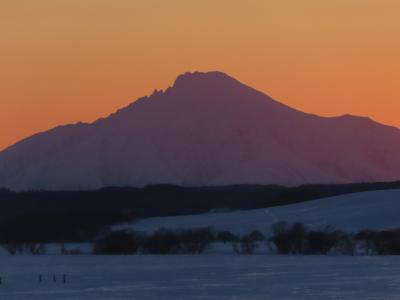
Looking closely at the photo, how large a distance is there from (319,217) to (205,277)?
149ft

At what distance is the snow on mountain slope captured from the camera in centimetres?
10944

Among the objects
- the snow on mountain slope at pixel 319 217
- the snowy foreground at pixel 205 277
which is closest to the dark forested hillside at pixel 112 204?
the snow on mountain slope at pixel 319 217

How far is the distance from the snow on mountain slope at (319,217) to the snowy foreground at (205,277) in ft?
59.7

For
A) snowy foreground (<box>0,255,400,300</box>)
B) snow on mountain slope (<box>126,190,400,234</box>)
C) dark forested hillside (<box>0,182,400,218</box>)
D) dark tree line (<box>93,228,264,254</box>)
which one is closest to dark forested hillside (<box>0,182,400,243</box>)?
dark forested hillside (<box>0,182,400,218</box>)

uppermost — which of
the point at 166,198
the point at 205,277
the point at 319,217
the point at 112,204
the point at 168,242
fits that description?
the point at 166,198

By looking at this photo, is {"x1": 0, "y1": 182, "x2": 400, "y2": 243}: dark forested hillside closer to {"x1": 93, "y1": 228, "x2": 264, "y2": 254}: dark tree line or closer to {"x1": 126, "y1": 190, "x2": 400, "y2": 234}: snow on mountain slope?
{"x1": 126, "y1": 190, "x2": 400, "y2": 234}: snow on mountain slope

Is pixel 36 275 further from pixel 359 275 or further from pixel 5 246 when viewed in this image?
pixel 5 246

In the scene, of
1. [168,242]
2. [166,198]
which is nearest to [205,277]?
[168,242]

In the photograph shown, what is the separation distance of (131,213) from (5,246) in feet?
102

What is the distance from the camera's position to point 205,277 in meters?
70.2

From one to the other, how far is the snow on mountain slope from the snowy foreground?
1819cm

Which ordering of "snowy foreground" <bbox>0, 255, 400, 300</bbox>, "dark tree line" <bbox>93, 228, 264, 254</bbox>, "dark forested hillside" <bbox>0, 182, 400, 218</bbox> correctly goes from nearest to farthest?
"snowy foreground" <bbox>0, 255, 400, 300</bbox> → "dark tree line" <bbox>93, 228, 264, 254</bbox> → "dark forested hillside" <bbox>0, 182, 400, 218</bbox>

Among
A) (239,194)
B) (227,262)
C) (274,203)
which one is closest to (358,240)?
(227,262)

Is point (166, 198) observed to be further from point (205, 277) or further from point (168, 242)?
point (205, 277)
